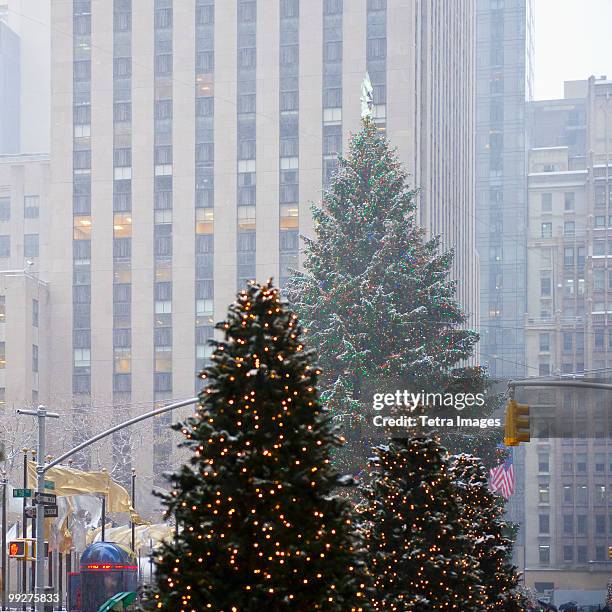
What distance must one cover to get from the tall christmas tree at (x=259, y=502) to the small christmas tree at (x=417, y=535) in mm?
7639

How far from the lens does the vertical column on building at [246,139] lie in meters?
110

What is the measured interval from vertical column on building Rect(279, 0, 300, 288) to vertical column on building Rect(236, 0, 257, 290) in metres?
2.33

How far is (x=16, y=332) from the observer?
108 metres

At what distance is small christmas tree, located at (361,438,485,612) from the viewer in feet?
75.6

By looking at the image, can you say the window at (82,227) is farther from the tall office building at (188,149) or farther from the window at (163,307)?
the window at (163,307)

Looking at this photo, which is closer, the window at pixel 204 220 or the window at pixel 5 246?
the window at pixel 204 220

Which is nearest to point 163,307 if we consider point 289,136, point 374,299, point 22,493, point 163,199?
point 163,199

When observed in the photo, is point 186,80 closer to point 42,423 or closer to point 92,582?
point 92,582

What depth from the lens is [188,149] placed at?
112000 mm

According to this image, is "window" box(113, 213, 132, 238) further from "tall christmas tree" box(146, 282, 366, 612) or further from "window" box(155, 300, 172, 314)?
"tall christmas tree" box(146, 282, 366, 612)

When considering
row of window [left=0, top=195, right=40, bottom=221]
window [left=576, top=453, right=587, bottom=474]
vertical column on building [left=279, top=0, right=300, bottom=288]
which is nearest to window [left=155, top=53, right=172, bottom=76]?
vertical column on building [left=279, top=0, right=300, bottom=288]

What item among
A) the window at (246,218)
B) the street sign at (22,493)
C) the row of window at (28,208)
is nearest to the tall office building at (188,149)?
the window at (246,218)

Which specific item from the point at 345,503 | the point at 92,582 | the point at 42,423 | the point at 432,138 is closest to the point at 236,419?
the point at 345,503

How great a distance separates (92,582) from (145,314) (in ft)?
229
